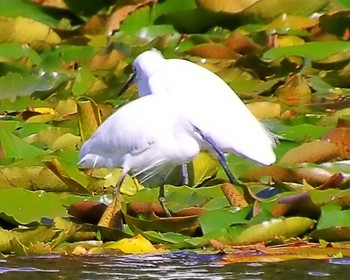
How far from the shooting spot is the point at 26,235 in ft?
11.0

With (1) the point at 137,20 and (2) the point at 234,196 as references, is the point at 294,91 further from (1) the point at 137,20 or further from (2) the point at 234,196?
(2) the point at 234,196

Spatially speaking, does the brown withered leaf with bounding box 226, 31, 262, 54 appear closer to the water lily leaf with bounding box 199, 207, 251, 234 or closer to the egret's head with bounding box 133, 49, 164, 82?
the egret's head with bounding box 133, 49, 164, 82

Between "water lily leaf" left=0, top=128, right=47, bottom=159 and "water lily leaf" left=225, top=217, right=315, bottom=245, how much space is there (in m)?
1.09

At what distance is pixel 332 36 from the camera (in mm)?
5785

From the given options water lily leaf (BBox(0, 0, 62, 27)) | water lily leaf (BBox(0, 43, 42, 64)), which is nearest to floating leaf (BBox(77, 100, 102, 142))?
water lily leaf (BBox(0, 43, 42, 64))

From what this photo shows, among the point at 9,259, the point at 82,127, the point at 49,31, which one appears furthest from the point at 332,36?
the point at 9,259

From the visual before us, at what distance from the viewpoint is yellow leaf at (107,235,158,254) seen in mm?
3336

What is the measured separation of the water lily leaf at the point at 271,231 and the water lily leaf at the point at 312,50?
2220 millimetres

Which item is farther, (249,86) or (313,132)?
(249,86)

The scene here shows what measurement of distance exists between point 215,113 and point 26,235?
91 cm

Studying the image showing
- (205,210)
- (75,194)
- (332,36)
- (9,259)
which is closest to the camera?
(9,259)

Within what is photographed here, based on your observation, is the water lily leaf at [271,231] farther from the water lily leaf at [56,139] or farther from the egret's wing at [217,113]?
the water lily leaf at [56,139]

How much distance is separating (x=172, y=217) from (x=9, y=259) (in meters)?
0.52

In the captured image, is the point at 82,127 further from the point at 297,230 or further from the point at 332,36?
the point at 332,36
